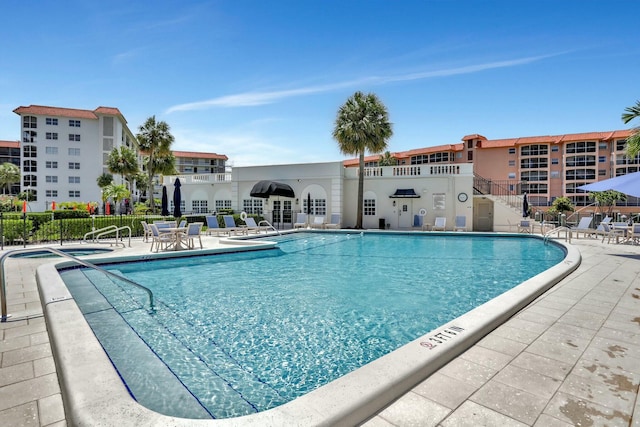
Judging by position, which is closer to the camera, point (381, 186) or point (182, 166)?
point (381, 186)

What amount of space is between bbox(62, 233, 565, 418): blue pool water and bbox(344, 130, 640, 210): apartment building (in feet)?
146

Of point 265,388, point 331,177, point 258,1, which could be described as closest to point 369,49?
point 258,1

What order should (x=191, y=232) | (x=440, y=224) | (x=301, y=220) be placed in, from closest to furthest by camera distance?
(x=191, y=232), (x=440, y=224), (x=301, y=220)

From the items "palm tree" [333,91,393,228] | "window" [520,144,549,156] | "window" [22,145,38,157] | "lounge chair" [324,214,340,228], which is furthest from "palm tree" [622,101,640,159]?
"window" [22,145,38,157]

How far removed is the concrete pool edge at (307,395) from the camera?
2.05m

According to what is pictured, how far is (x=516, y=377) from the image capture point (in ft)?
9.00

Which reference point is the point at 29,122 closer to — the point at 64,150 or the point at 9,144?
the point at 64,150

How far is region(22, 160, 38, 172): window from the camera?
50.3 metres

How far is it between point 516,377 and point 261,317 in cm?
343

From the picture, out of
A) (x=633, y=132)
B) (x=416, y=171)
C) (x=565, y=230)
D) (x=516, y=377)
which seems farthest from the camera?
(x=416, y=171)

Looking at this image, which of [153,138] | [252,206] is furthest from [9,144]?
[252,206]

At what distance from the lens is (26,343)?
3.49 m

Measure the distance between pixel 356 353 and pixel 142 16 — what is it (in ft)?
36.5

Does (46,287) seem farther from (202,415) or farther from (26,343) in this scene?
(202,415)
